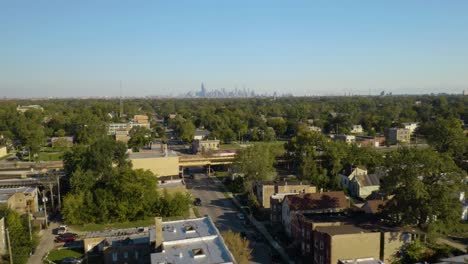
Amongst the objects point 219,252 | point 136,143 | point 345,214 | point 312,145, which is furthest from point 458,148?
point 136,143

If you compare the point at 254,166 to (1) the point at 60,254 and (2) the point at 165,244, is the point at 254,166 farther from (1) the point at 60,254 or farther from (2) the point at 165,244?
(2) the point at 165,244

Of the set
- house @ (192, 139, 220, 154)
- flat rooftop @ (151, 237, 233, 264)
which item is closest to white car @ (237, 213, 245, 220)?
flat rooftop @ (151, 237, 233, 264)

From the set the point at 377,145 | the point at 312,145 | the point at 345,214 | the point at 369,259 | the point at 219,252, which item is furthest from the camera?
the point at 377,145

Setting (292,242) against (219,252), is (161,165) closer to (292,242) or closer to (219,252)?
(292,242)

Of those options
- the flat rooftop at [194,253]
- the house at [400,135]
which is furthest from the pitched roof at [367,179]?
the house at [400,135]

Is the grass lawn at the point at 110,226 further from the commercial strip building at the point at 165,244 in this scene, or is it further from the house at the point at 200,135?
the house at the point at 200,135

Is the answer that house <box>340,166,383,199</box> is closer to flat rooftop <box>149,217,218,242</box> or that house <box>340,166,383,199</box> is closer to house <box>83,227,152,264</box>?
flat rooftop <box>149,217,218,242</box>

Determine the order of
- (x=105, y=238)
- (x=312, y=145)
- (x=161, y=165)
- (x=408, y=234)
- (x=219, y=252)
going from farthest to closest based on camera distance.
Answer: (x=312, y=145), (x=161, y=165), (x=105, y=238), (x=408, y=234), (x=219, y=252)
